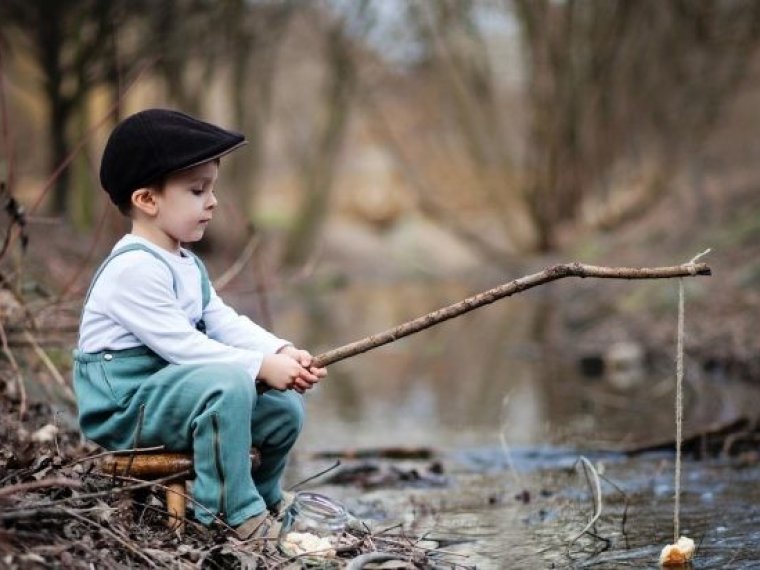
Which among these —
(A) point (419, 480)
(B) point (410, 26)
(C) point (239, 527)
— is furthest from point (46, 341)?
(B) point (410, 26)

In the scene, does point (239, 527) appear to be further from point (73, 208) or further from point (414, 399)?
point (73, 208)

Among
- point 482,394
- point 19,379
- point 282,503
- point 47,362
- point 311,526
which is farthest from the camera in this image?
point 482,394

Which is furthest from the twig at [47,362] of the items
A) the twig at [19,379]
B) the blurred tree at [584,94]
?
the blurred tree at [584,94]

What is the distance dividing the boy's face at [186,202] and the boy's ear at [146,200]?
0.01 metres

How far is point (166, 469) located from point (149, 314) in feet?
1.54

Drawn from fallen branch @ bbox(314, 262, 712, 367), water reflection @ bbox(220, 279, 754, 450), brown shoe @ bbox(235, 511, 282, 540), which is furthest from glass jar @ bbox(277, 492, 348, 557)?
water reflection @ bbox(220, 279, 754, 450)

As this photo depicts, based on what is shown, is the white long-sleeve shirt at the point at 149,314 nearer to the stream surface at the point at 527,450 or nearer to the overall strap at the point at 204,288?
the overall strap at the point at 204,288

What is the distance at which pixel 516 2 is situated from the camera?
2130cm

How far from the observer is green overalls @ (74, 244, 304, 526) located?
366 centimetres

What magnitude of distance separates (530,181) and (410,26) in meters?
3.60

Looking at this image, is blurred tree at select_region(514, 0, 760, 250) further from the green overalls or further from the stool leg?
the stool leg

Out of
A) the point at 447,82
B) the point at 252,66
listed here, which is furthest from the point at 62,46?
the point at 447,82

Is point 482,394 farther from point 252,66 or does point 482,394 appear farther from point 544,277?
point 252,66

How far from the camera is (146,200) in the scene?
3898 mm
